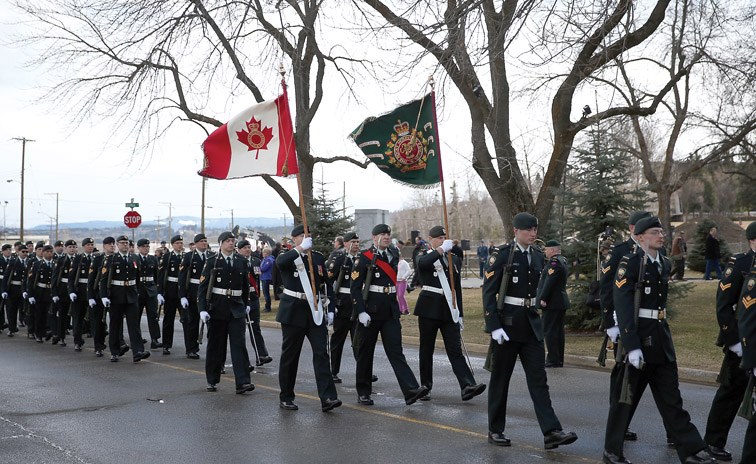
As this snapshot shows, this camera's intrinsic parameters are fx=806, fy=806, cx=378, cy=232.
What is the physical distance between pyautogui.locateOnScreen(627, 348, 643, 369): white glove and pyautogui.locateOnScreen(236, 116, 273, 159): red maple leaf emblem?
17.6ft

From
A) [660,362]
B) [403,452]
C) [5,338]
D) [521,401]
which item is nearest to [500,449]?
[403,452]

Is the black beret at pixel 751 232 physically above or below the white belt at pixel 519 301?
above

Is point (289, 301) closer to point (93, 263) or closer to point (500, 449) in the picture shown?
point (500, 449)

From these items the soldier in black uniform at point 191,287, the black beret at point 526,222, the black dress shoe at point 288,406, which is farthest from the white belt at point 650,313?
the soldier in black uniform at point 191,287

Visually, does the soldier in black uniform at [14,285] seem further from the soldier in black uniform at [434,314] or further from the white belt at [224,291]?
the soldier in black uniform at [434,314]

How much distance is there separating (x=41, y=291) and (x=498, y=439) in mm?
13354

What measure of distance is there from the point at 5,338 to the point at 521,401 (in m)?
13.7

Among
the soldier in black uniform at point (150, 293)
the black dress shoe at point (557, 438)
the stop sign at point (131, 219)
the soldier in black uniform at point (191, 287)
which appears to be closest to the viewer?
the black dress shoe at point (557, 438)

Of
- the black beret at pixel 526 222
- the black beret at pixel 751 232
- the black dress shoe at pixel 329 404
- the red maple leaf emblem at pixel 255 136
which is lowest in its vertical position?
the black dress shoe at pixel 329 404

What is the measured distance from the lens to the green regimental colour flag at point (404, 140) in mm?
10312

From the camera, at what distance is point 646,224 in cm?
659

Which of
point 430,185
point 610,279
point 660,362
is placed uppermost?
point 430,185

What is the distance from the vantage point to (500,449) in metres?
7.04

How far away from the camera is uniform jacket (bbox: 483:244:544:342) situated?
24.0 feet
